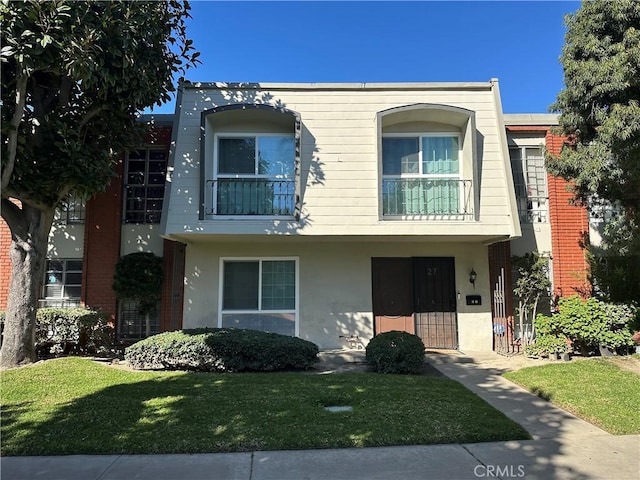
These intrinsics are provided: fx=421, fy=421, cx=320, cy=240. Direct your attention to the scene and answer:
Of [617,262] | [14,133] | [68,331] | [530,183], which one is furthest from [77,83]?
[617,262]

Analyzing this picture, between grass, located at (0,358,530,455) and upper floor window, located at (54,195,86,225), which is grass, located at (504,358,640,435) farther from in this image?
upper floor window, located at (54,195,86,225)

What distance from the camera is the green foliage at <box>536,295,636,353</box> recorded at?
31.4 feet

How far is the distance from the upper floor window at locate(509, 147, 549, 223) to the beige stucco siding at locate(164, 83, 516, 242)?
6.72 ft

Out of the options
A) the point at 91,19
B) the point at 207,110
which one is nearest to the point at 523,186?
the point at 207,110

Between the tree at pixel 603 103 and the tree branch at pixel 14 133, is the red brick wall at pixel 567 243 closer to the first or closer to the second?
the tree at pixel 603 103

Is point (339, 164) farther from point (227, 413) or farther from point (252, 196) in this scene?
point (227, 413)

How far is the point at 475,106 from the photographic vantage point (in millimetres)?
10500

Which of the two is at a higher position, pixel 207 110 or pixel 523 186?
pixel 207 110

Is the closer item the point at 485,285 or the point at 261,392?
the point at 261,392

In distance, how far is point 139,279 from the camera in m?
11.2

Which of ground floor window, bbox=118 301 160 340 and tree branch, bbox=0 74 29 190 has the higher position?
tree branch, bbox=0 74 29 190

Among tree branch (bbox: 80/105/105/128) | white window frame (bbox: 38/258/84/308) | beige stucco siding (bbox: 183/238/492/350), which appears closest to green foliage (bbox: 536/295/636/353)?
beige stucco siding (bbox: 183/238/492/350)

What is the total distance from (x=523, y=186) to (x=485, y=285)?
10.0 feet

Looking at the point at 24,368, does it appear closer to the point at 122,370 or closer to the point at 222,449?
the point at 122,370
